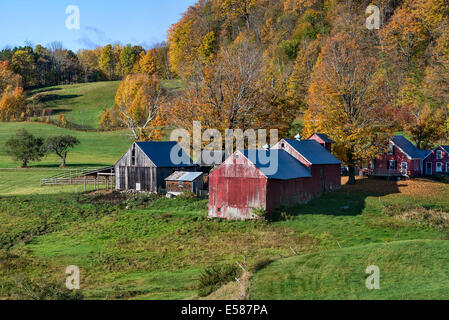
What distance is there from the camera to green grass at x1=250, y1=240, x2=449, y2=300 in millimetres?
19906

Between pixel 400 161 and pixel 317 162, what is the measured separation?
16.4 metres

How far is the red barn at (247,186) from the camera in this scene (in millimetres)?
38219

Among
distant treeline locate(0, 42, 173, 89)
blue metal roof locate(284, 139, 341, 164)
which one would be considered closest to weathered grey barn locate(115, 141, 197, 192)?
blue metal roof locate(284, 139, 341, 164)

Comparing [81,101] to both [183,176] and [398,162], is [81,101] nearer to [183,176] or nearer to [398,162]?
[183,176]

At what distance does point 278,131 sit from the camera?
5869 cm

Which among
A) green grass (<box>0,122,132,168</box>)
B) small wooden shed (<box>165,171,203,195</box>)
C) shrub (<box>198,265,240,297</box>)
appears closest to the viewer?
shrub (<box>198,265,240,297</box>)

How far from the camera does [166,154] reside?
53.3 metres

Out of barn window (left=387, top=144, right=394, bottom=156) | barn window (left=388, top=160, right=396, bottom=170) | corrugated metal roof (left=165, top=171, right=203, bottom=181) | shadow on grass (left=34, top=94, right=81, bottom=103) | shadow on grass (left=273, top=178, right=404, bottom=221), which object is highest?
shadow on grass (left=34, top=94, right=81, bottom=103)

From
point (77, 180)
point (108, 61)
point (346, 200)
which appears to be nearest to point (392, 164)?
point (346, 200)

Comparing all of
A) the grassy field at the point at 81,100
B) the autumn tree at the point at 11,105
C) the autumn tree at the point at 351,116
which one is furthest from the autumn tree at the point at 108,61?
the autumn tree at the point at 351,116

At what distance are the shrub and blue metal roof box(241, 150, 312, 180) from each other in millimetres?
14906

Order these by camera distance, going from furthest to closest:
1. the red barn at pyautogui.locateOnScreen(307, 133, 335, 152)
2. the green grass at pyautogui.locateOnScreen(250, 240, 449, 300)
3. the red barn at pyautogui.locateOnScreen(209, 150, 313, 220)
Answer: the red barn at pyautogui.locateOnScreen(307, 133, 335, 152)
the red barn at pyautogui.locateOnScreen(209, 150, 313, 220)
the green grass at pyautogui.locateOnScreen(250, 240, 449, 300)

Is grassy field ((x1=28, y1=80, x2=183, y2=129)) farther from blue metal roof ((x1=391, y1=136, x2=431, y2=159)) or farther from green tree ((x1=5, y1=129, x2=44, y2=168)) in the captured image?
blue metal roof ((x1=391, y1=136, x2=431, y2=159))

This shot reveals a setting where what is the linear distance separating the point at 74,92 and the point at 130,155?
103295mm
